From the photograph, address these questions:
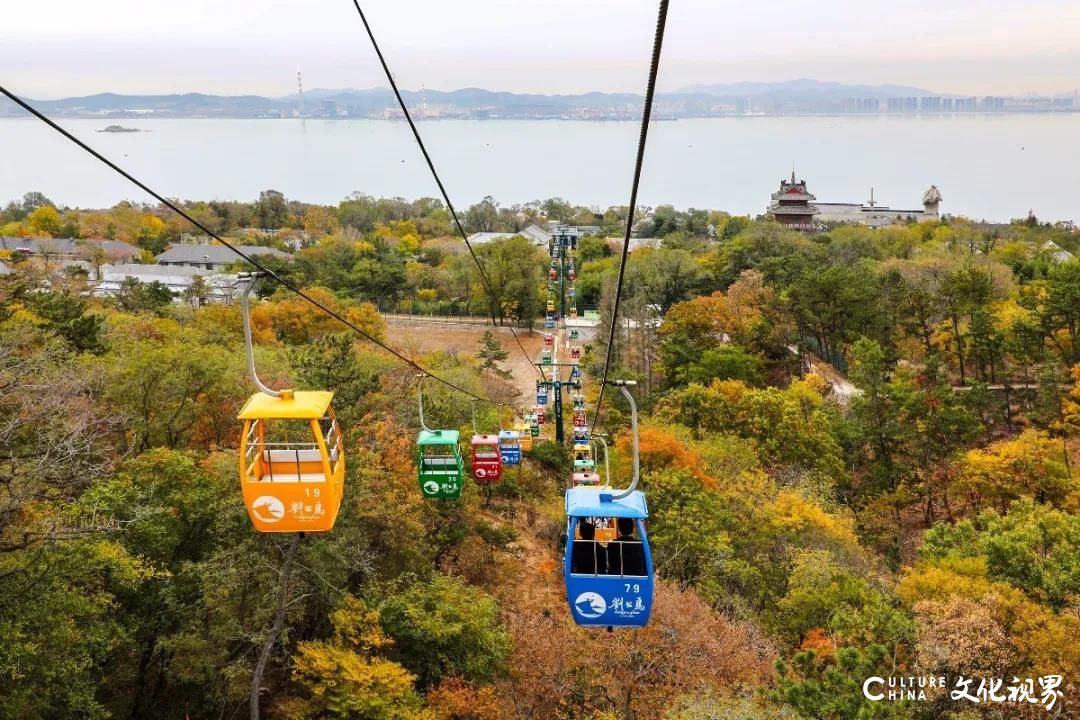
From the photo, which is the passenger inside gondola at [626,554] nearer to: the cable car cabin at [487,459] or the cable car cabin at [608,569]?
the cable car cabin at [608,569]

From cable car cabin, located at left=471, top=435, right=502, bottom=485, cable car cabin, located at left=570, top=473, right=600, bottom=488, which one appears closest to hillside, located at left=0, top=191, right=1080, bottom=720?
cable car cabin, located at left=471, top=435, right=502, bottom=485

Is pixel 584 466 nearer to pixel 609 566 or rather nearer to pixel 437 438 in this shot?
pixel 437 438

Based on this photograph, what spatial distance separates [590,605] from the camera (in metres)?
7.85

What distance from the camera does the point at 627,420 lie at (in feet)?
86.5

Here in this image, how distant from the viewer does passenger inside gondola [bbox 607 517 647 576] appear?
26.6 feet

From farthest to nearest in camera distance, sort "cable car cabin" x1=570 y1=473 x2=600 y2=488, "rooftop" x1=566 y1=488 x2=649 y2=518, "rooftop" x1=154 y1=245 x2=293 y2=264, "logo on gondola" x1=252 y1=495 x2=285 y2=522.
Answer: "rooftop" x1=154 y1=245 x2=293 y2=264 → "cable car cabin" x1=570 y1=473 x2=600 y2=488 → "logo on gondola" x1=252 y1=495 x2=285 y2=522 → "rooftop" x1=566 y1=488 x2=649 y2=518

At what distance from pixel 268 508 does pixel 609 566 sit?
11.9 ft

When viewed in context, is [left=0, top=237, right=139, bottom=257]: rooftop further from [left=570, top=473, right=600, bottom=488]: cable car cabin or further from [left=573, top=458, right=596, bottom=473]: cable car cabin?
[left=570, top=473, right=600, bottom=488]: cable car cabin

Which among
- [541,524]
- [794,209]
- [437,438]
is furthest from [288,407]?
[794,209]

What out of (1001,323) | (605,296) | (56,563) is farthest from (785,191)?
(56,563)

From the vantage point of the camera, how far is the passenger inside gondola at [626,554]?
8094 mm

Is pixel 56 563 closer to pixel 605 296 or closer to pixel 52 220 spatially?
pixel 605 296

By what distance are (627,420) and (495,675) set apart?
13.3 m

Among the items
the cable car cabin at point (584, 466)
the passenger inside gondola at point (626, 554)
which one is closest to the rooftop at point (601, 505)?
the passenger inside gondola at point (626, 554)
